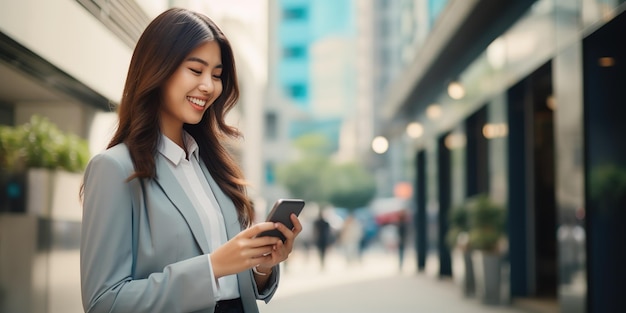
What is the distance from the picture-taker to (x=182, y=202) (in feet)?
6.83

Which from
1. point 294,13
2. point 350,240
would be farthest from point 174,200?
point 294,13

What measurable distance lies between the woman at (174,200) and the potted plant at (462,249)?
10736 millimetres

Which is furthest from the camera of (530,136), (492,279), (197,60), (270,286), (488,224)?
(530,136)

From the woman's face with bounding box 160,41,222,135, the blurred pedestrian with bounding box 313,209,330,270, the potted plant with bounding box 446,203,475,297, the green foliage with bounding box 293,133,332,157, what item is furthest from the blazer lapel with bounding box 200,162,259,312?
the green foliage with bounding box 293,133,332,157

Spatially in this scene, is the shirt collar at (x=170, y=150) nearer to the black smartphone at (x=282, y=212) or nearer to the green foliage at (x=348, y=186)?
the black smartphone at (x=282, y=212)

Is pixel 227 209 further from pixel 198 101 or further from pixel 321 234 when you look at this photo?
pixel 321 234

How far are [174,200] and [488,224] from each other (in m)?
10.4

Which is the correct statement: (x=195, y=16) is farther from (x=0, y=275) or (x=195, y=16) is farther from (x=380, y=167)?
(x=380, y=167)

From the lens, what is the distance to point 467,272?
12.8 metres

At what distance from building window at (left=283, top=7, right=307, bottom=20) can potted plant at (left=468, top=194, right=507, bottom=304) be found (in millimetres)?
77925

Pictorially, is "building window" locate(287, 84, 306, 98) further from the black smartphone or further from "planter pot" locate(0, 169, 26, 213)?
the black smartphone

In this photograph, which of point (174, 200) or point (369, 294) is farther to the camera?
point (369, 294)

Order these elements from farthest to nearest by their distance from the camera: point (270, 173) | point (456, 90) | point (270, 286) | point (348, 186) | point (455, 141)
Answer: point (270, 173), point (348, 186), point (455, 141), point (456, 90), point (270, 286)

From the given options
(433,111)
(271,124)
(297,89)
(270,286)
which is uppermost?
(297,89)
